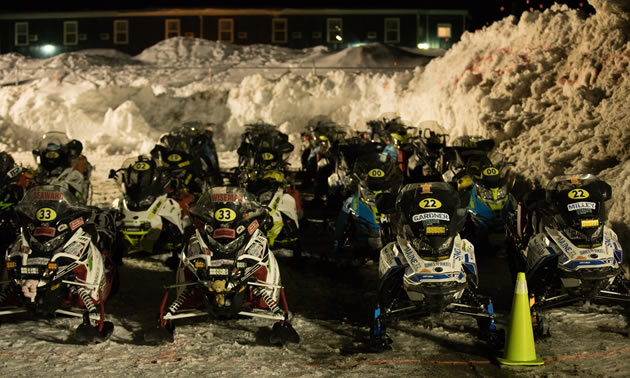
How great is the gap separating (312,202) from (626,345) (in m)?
9.70

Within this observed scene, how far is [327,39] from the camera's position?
3962cm

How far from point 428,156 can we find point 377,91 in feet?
39.6

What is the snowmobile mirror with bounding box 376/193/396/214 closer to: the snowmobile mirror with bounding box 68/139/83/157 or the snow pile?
the snow pile

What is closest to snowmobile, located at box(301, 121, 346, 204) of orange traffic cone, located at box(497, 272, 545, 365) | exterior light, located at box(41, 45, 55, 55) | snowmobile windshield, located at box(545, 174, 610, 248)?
snowmobile windshield, located at box(545, 174, 610, 248)

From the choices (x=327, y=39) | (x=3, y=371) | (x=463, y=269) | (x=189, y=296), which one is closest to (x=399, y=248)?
(x=463, y=269)

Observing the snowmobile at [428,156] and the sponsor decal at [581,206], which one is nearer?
the sponsor decal at [581,206]

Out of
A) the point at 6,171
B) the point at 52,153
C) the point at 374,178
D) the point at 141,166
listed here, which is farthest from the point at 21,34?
the point at 374,178

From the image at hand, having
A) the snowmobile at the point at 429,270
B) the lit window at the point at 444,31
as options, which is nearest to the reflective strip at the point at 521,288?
the snowmobile at the point at 429,270

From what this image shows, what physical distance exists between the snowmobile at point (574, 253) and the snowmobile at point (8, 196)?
7077 millimetres

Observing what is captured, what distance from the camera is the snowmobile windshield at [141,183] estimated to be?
38.6 feet

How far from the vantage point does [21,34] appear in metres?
40.8

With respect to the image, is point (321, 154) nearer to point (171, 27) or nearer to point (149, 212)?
point (149, 212)

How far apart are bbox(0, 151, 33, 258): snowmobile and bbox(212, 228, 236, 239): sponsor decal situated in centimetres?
442

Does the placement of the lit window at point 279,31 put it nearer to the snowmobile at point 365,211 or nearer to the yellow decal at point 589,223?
the snowmobile at point 365,211
